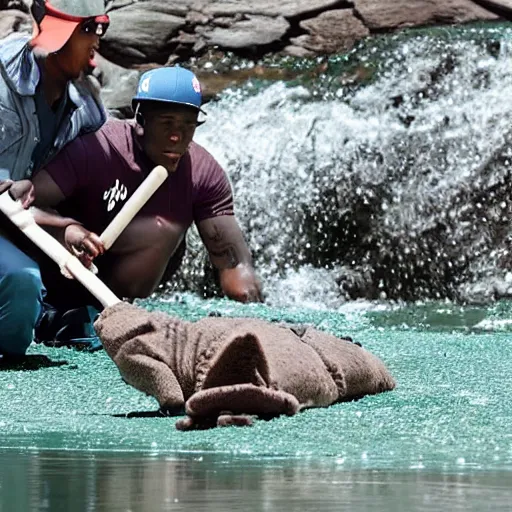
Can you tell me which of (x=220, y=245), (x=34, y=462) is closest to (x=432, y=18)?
(x=220, y=245)

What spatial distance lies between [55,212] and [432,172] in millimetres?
4035

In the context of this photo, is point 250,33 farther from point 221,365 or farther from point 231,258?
point 221,365

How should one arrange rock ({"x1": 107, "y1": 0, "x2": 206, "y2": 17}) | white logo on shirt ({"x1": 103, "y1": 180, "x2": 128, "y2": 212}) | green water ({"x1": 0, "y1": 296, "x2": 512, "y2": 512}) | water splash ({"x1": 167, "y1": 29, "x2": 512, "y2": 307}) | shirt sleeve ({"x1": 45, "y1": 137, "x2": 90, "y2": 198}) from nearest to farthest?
green water ({"x1": 0, "y1": 296, "x2": 512, "y2": 512}) < shirt sleeve ({"x1": 45, "y1": 137, "x2": 90, "y2": 198}) < white logo on shirt ({"x1": 103, "y1": 180, "x2": 128, "y2": 212}) < water splash ({"x1": 167, "y1": 29, "x2": 512, "y2": 307}) < rock ({"x1": 107, "y1": 0, "x2": 206, "y2": 17})

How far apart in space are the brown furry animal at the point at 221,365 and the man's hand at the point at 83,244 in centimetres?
118

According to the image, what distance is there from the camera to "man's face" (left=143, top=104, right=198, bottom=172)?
6.88 meters

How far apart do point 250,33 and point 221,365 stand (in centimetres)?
729

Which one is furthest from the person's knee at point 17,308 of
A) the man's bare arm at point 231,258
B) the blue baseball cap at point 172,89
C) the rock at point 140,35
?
the rock at point 140,35

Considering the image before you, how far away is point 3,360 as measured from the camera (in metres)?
6.46

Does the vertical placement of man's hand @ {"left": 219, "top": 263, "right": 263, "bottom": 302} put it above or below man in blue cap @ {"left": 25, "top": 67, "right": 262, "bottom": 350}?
below

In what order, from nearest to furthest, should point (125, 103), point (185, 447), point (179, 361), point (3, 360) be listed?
point (185, 447) < point (179, 361) < point (3, 360) < point (125, 103)

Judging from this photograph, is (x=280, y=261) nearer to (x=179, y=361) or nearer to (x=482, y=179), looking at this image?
(x=482, y=179)

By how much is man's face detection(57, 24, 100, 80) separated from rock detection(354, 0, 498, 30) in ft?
17.7

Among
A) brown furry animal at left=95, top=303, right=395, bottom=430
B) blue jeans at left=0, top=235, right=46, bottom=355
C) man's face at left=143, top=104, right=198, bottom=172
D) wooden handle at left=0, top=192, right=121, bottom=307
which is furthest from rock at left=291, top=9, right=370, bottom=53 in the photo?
brown furry animal at left=95, top=303, right=395, bottom=430

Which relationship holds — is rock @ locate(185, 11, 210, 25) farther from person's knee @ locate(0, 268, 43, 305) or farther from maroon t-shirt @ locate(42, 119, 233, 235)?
person's knee @ locate(0, 268, 43, 305)
